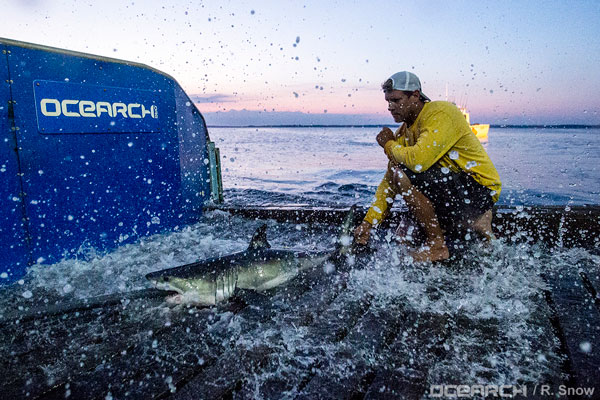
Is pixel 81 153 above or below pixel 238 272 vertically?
above

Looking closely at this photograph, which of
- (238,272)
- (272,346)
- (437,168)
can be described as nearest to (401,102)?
(437,168)

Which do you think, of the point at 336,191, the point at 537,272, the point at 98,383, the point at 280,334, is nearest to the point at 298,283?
the point at 280,334

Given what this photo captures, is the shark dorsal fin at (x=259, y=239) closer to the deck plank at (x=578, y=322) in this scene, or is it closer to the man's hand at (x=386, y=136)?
the man's hand at (x=386, y=136)

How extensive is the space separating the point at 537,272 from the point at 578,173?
17.3m

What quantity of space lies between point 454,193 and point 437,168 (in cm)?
31

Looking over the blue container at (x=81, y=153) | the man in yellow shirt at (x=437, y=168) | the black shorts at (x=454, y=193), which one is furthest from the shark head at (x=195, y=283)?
the black shorts at (x=454, y=193)

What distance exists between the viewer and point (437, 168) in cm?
386

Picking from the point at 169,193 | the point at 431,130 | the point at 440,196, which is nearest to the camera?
the point at 431,130

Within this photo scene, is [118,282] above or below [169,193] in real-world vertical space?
below

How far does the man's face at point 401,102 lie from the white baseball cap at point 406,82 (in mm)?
50

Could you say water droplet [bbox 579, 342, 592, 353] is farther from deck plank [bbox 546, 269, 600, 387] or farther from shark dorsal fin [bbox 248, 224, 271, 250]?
shark dorsal fin [bbox 248, 224, 271, 250]

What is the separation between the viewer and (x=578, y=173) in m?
17.0

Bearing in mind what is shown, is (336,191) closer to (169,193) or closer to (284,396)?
(169,193)

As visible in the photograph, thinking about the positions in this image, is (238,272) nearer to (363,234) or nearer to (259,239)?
(259,239)
